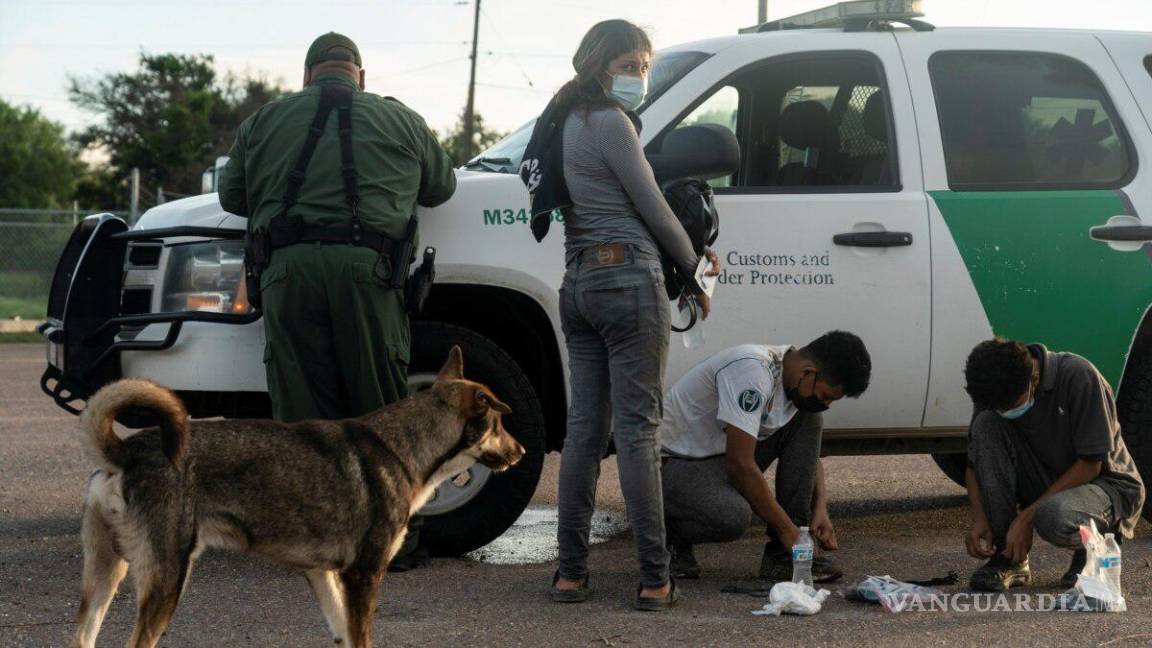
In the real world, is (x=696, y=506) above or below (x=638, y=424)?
below

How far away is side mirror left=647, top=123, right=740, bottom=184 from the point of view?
514cm

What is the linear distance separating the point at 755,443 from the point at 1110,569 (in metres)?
1.25

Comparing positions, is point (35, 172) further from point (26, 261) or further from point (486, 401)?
point (486, 401)

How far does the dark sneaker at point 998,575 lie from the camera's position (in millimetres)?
5168

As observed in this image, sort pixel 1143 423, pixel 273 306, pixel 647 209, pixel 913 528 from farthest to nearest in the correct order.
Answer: pixel 913 528, pixel 1143 423, pixel 273 306, pixel 647 209

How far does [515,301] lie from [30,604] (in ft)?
6.61

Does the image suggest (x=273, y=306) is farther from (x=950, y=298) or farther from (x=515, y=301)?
(x=950, y=298)

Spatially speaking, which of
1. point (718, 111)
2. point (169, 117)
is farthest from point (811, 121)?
point (169, 117)

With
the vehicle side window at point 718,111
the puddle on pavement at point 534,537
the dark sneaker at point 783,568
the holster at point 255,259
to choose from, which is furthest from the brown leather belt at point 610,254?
the puddle on pavement at point 534,537

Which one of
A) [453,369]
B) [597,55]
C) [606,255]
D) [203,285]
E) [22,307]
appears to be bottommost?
[22,307]

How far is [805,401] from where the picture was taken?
5.29 meters

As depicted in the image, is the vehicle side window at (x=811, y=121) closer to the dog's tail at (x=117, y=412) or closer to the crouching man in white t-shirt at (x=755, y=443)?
the crouching man in white t-shirt at (x=755, y=443)

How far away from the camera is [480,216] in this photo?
5.47 metres

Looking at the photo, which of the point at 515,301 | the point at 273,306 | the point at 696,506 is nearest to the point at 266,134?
the point at 273,306
